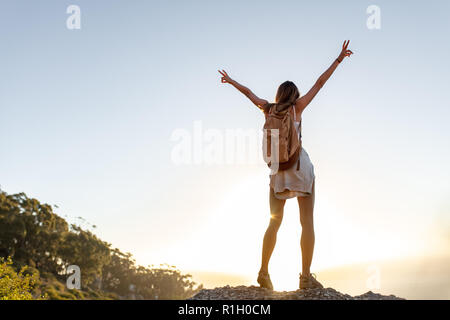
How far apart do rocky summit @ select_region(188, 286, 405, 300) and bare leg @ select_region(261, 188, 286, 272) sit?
38cm

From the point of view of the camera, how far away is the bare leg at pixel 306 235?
599 cm

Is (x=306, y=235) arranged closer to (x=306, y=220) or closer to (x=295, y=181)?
(x=306, y=220)

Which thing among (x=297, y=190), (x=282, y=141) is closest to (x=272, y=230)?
(x=297, y=190)

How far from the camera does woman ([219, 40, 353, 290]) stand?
6.03 meters

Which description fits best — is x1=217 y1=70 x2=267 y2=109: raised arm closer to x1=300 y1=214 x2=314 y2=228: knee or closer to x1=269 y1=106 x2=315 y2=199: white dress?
x1=269 y1=106 x2=315 y2=199: white dress

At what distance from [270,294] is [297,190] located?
57.6 inches

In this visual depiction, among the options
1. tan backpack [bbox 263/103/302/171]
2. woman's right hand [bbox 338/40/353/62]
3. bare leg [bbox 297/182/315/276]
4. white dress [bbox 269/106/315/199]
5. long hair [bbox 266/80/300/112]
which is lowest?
bare leg [bbox 297/182/315/276]

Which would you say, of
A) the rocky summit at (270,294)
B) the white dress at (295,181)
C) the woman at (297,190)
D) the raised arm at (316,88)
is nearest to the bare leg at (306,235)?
the woman at (297,190)

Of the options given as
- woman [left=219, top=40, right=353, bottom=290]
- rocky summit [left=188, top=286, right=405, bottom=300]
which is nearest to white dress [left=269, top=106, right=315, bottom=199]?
woman [left=219, top=40, right=353, bottom=290]

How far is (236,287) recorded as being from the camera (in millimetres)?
6371

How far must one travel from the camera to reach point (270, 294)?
5.92 m

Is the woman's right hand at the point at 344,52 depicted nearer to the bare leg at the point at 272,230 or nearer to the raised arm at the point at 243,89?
the raised arm at the point at 243,89

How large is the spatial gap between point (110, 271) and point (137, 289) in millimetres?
7065
